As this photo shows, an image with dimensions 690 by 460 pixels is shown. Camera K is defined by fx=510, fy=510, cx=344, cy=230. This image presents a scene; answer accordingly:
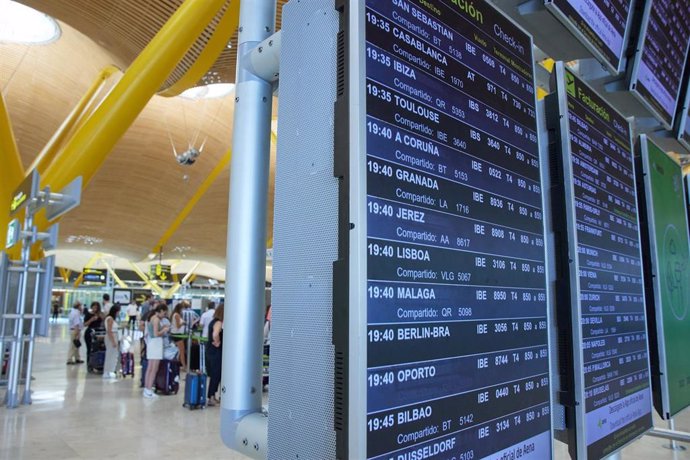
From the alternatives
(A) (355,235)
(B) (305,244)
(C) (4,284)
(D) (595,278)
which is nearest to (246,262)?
(B) (305,244)

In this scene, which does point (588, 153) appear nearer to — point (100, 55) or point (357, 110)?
point (357, 110)

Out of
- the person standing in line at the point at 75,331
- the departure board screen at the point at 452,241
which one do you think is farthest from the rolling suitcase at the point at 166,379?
the departure board screen at the point at 452,241

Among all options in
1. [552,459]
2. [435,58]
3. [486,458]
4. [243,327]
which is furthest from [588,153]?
[243,327]

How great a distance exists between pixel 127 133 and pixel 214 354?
22.0 meters

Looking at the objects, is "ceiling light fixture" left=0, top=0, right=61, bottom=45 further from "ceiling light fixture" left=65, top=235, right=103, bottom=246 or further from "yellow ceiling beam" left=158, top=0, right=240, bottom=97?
"ceiling light fixture" left=65, top=235, right=103, bottom=246

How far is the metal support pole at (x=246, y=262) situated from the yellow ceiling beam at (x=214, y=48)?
9760mm

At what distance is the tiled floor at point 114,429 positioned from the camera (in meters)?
5.86

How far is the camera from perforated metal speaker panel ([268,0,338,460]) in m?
1.14

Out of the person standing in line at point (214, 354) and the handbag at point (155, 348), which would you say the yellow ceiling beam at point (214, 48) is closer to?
the person standing in line at point (214, 354)

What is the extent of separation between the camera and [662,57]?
10.6ft

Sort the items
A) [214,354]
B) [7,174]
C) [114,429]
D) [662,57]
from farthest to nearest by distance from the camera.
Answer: [7,174] < [214,354] < [114,429] < [662,57]

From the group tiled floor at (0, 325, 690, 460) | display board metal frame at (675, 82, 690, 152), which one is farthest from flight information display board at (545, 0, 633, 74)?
tiled floor at (0, 325, 690, 460)

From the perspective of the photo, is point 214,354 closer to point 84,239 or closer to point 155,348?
point 155,348

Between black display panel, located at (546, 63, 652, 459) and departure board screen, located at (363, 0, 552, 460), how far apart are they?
9.0 inches
